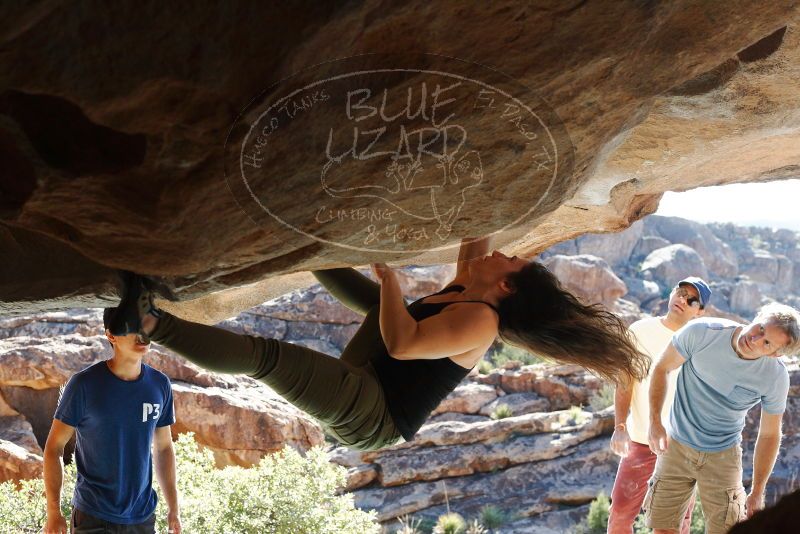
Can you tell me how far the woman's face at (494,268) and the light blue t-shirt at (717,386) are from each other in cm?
127

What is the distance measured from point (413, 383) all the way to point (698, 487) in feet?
6.26

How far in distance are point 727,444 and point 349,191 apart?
2689 millimetres

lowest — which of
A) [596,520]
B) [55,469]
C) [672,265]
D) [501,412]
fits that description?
[596,520]

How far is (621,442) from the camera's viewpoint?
422 cm

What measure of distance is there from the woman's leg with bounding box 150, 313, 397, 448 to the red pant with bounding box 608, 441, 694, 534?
6.19ft

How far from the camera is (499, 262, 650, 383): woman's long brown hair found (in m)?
2.96

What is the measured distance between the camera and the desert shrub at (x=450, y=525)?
10.7 m

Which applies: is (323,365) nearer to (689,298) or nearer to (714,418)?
(714,418)

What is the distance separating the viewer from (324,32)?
5.28 feet

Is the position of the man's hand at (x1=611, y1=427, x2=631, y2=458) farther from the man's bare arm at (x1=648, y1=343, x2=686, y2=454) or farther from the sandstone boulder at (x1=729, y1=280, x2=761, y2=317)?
the sandstone boulder at (x1=729, y1=280, x2=761, y2=317)

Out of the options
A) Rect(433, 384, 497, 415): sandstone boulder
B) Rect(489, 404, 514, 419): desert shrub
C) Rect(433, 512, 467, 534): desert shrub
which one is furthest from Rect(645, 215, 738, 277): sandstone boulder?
Rect(433, 512, 467, 534): desert shrub

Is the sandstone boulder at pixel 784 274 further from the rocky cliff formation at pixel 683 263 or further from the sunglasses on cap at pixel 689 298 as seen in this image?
the sunglasses on cap at pixel 689 298

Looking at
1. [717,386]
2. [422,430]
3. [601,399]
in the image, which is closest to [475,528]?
[422,430]

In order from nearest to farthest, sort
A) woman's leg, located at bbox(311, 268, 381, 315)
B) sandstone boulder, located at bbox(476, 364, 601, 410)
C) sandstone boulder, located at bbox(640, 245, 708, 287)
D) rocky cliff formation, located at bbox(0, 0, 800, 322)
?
rocky cliff formation, located at bbox(0, 0, 800, 322)
woman's leg, located at bbox(311, 268, 381, 315)
sandstone boulder, located at bbox(476, 364, 601, 410)
sandstone boulder, located at bbox(640, 245, 708, 287)
